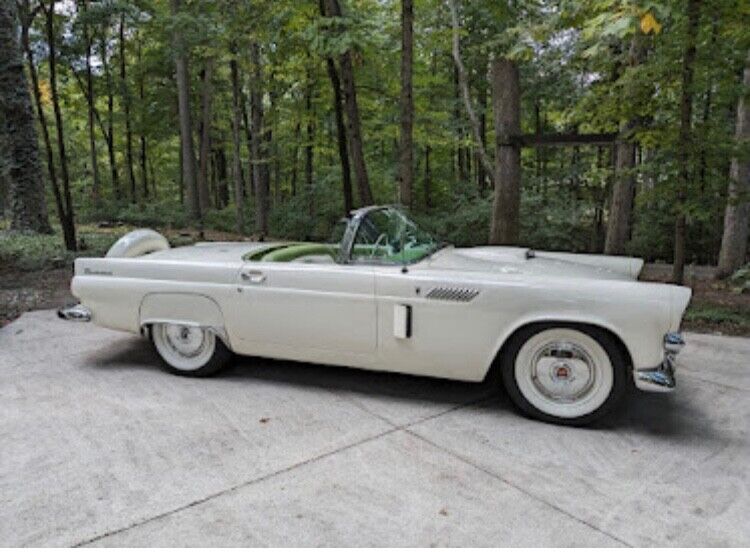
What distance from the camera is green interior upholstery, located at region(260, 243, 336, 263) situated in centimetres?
368

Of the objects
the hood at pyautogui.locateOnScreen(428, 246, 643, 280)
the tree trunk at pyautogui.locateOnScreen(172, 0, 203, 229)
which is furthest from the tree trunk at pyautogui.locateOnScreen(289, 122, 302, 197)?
the hood at pyautogui.locateOnScreen(428, 246, 643, 280)

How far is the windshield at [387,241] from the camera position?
333 centimetres

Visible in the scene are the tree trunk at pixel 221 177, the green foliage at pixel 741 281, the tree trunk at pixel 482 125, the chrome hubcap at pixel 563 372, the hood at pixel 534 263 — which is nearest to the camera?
the chrome hubcap at pixel 563 372

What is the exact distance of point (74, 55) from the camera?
14461mm

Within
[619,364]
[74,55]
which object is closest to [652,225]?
[619,364]

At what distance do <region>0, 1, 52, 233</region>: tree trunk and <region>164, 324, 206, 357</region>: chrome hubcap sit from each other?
27.5ft

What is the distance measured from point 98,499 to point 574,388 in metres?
2.42

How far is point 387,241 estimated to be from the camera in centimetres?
344

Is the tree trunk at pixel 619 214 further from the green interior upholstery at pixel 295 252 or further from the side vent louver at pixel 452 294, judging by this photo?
the side vent louver at pixel 452 294

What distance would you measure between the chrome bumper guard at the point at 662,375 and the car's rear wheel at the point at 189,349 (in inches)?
102

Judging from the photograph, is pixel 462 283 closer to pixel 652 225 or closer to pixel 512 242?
pixel 512 242

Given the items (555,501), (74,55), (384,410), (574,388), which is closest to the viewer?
(555,501)

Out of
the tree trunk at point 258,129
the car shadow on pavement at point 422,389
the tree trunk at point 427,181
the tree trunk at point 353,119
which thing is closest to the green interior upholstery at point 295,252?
the car shadow on pavement at point 422,389

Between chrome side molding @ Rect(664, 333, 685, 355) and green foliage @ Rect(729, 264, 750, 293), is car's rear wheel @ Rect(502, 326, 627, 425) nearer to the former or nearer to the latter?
chrome side molding @ Rect(664, 333, 685, 355)
